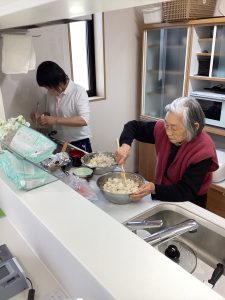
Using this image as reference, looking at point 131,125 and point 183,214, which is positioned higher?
point 131,125

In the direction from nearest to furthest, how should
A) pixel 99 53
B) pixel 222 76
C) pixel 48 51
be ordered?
pixel 48 51
pixel 222 76
pixel 99 53

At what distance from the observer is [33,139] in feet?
3.33

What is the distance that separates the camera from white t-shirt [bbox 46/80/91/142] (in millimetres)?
2109

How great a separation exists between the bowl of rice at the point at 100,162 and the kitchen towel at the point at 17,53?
711mm

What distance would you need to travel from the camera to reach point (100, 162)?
1604mm

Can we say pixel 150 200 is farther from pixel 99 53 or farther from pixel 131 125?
pixel 99 53

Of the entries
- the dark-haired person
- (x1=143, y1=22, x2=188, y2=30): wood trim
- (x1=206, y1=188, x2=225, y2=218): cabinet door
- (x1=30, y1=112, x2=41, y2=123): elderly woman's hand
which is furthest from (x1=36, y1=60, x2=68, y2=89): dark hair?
(x1=206, y1=188, x2=225, y2=218): cabinet door

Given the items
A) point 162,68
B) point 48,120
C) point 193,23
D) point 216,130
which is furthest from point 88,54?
point 216,130

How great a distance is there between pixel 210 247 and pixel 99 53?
7.95 feet

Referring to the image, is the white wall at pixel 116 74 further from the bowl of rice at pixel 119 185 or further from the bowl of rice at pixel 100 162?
the bowl of rice at pixel 119 185

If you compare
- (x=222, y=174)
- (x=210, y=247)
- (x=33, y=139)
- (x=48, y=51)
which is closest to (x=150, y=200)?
(x=210, y=247)

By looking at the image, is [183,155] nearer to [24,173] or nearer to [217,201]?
[24,173]

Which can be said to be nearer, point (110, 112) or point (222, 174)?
point (222, 174)

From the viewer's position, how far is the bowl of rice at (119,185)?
1231 mm
